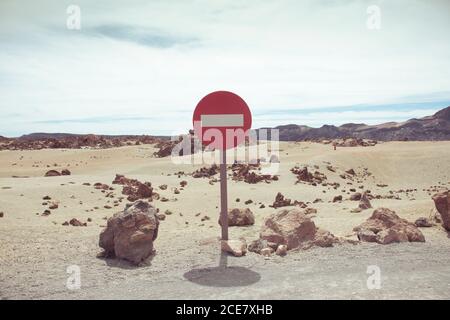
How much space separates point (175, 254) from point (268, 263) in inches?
70.6

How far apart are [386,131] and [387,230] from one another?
10765cm

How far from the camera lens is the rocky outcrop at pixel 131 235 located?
316 inches

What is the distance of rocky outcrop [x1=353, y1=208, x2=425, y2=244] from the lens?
8.80 metres

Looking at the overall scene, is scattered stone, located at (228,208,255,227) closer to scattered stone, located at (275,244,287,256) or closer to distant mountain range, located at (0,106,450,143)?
scattered stone, located at (275,244,287,256)

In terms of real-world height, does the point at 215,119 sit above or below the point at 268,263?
above

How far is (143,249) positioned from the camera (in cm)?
808

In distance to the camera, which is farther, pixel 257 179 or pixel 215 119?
pixel 257 179

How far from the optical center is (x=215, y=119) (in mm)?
8195

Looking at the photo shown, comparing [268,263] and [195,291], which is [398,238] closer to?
[268,263]

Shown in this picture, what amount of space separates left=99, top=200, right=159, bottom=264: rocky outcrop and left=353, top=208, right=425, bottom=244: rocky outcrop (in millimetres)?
4242

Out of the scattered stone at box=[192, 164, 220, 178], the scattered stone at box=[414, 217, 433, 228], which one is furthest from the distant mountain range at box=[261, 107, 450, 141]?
the scattered stone at box=[414, 217, 433, 228]

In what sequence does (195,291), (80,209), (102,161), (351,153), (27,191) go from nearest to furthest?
(195,291) < (80,209) < (27,191) < (351,153) < (102,161)
